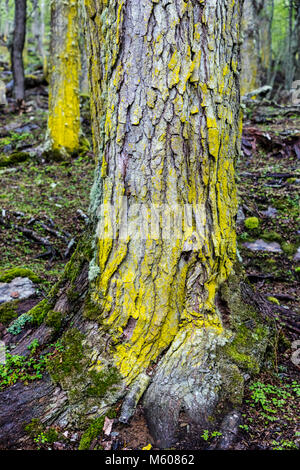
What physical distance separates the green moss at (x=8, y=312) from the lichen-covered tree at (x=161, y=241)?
915 mm

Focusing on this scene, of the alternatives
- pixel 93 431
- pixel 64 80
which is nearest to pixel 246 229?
pixel 93 431

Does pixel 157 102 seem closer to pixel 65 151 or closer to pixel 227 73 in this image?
pixel 227 73

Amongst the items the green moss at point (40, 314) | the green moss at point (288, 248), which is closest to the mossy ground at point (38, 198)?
the green moss at point (40, 314)

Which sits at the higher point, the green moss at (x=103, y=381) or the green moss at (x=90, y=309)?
the green moss at (x=90, y=309)

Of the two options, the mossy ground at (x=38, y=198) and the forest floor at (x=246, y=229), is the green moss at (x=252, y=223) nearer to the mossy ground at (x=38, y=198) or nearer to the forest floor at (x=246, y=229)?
the forest floor at (x=246, y=229)

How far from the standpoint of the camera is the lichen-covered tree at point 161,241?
225 cm

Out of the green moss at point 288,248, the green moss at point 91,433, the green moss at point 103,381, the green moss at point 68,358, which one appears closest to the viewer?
the green moss at point 91,433

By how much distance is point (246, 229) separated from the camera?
5395 mm

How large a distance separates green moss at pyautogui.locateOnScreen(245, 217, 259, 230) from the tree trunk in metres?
11.3

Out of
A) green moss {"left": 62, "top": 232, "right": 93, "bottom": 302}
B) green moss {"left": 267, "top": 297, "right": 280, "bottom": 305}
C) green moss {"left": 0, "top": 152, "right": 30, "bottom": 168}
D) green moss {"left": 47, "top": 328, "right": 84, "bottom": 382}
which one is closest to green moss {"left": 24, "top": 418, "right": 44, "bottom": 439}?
green moss {"left": 47, "top": 328, "right": 84, "bottom": 382}

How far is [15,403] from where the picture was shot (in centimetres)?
229

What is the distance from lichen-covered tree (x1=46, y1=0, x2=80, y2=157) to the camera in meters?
8.66

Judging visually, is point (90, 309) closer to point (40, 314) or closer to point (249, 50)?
point (40, 314)

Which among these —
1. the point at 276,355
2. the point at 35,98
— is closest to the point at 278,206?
the point at 276,355
